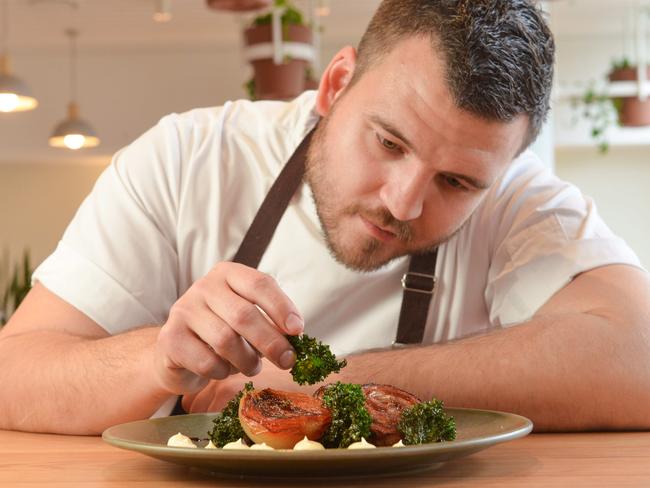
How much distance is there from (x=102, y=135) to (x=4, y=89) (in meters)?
4.15

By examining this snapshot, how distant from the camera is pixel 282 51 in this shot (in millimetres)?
5629

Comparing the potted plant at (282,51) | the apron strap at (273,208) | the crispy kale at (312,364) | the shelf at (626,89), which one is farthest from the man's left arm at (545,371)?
the shelf at (626,89)

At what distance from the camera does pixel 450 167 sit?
5.44 ft

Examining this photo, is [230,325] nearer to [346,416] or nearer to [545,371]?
[346,416]

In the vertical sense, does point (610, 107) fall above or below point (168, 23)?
below

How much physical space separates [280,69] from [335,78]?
379 centimetres

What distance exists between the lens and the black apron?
1970 millimetres

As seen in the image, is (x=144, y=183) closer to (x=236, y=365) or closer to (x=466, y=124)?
(x=466, y=124)

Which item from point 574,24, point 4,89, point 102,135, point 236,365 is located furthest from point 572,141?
point 236,365

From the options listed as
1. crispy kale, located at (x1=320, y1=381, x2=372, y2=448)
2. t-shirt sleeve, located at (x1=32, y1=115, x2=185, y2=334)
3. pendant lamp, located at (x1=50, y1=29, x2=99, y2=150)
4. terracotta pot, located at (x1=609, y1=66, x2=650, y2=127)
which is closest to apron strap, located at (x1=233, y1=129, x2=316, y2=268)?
t-shirt sleeve, located at (x1=32, y1=115, x2=185, y2=334)

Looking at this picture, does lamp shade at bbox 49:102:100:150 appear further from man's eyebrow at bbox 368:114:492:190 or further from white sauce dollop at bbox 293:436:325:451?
white sauce dollop at bbox 293:436:325:451

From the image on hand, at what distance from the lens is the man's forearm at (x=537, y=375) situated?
5.00ft

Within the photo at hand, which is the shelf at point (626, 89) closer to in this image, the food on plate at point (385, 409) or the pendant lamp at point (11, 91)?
the pendant lamp at point (11, 91)

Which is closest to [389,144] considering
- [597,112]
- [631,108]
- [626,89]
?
[631,108]
